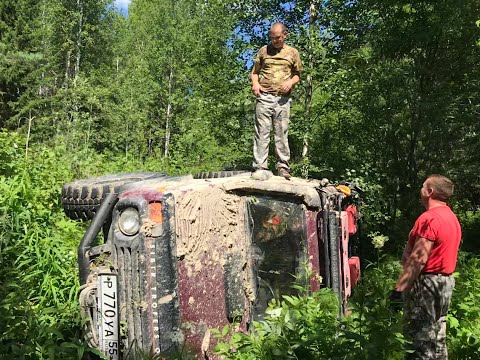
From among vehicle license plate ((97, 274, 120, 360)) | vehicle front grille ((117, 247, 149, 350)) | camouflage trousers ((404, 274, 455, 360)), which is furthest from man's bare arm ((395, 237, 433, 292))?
vehicle license plate ((97, 274, 120, 360))

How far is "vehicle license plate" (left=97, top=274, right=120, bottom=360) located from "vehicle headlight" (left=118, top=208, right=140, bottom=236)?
29 centimetres

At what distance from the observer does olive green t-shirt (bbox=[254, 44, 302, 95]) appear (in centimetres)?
483

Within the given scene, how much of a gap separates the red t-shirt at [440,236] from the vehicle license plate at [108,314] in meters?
2.15

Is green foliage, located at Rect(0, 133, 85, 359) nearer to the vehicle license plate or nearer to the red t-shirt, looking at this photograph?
the vehicle license plate

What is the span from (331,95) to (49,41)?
1950 cm

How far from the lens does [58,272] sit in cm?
455

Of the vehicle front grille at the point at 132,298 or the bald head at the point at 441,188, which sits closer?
the vehicle front grille at the point at 132,298

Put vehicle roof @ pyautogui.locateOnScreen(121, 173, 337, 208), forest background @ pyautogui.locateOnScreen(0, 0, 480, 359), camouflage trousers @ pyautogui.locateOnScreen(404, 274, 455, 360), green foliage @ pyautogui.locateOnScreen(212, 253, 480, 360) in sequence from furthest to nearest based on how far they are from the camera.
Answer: forest background @ pyautogui.locateOnScreen(0, 0, 480, 359), camouflage trousers @ pyautogui.locateOnScreen(404, 274, 455, 360), vehicle roof @ pyautogui.locateOnScreen(121, 173, 337, 208), green foliage @ pyautogui.locateOnScreen(212, 253, 480, 360)

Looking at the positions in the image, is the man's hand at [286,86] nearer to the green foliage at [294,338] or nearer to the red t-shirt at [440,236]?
the red t-shirt at [440,236]

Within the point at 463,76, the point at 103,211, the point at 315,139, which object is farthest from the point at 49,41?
the point at 103,211

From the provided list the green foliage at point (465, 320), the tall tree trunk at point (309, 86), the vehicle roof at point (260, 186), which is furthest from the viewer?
the tall tree trunk at point (309, 86)

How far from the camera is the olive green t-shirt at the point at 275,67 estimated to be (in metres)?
4.83

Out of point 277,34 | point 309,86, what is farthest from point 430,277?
point 309,86

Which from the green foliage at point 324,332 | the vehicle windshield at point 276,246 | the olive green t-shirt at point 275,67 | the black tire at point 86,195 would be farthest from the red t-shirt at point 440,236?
the black tire at point 86,195
